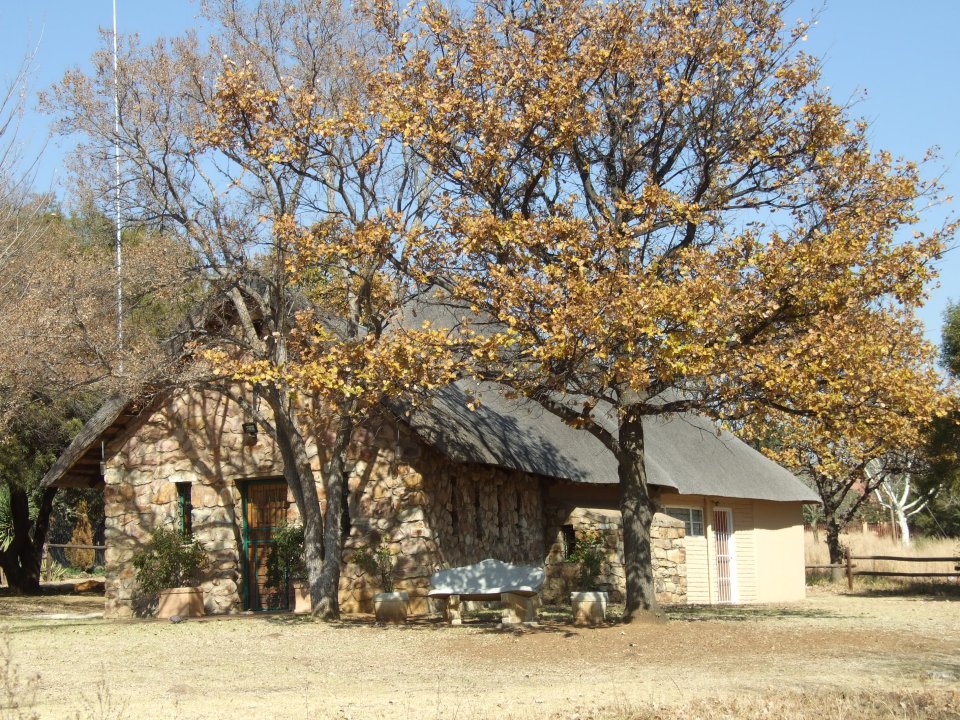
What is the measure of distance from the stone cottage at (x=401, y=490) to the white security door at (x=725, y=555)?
1185 mm

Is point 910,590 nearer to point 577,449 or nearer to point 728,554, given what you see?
point 728,554

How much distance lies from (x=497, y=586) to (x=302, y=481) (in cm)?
376

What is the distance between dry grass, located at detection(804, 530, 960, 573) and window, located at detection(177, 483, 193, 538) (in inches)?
787

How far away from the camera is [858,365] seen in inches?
527

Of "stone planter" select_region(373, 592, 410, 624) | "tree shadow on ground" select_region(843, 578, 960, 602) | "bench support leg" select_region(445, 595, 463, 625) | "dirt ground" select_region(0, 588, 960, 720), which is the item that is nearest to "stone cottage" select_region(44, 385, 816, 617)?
"stone planter" select_region(373, 592, 410, 624)

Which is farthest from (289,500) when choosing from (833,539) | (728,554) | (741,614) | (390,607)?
(833,539)

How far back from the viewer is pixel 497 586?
53.7ft

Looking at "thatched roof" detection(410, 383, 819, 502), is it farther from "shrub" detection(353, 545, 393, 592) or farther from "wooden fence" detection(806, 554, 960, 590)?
"wooden fence" detection(806, 554, 960, 590)

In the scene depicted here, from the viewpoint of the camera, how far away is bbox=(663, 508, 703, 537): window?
999 inches

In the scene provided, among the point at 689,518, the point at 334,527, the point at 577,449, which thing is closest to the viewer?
the point at 334,527

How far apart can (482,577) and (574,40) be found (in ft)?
25.1

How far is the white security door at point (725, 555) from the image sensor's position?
1038 inches

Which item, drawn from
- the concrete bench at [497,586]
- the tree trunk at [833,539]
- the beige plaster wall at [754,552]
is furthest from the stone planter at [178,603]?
the tree trunk at [833,539]

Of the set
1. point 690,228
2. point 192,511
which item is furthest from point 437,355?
point 192,511
